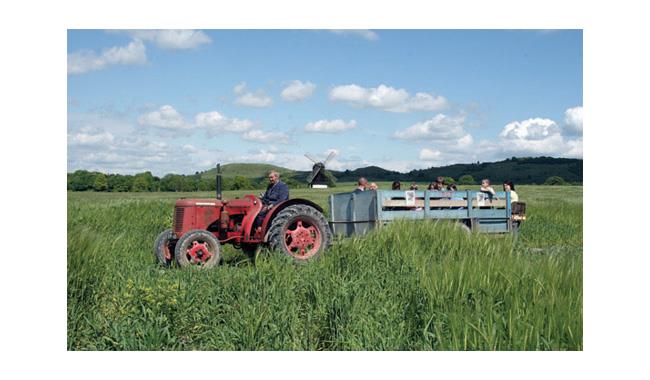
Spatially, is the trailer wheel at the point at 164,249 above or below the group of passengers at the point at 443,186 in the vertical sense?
below

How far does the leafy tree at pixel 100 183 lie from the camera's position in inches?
598

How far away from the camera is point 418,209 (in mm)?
11188

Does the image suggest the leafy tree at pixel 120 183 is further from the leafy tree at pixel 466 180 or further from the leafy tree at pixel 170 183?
the leafy tree at pixel 466 180

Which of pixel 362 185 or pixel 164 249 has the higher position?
pixel 362 185

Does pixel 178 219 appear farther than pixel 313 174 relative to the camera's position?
No

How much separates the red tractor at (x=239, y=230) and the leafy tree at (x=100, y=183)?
6.08 metres

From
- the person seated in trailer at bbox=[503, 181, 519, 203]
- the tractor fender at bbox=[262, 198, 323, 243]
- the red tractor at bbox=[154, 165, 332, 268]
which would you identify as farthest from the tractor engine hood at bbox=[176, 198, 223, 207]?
the person seated in trailer at bbox=[503, 181, 519, 203]


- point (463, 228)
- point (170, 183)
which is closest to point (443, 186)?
point (463, 228)

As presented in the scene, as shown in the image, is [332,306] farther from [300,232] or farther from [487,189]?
[487,189]

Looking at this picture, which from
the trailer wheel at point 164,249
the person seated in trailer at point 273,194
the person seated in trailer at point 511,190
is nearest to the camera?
the person seated in trailer at point 273,194

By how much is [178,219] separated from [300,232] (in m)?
2.12

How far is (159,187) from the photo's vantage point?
60.0 ft

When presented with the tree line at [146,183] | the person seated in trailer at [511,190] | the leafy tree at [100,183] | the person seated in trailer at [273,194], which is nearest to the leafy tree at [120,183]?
the tree line at [146,183]
